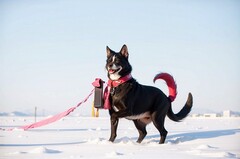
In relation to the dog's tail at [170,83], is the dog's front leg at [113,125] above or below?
below

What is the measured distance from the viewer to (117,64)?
638 centimetres

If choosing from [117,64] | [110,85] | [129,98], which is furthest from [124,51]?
[129,98]

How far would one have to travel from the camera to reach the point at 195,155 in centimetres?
481

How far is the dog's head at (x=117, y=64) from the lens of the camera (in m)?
6.39

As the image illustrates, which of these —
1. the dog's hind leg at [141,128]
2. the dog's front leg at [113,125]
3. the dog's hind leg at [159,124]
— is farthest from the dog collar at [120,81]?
the dog's hind leg at [141,128]

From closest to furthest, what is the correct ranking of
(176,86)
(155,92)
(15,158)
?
(15,158) < (155,92) < (176,86)

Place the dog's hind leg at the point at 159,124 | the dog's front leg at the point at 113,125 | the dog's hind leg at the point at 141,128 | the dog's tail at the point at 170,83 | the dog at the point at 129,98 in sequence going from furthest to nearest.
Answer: the dog's tail at the point at 170,83 → the dog's hind leg at the point at 141,128 → the dog's hind leg at the point at 159,124 → the dog's front leg at the point at 113,125 → the dog at the point at 129,98

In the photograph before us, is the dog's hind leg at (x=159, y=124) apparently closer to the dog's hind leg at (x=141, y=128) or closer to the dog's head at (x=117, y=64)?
the dog's hind leg at (x=141, y=128)

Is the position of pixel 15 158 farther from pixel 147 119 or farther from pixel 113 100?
pixel 147 119

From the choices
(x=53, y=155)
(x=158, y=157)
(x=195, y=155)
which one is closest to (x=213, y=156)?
(x=195, y=155)

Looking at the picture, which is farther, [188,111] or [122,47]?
[188,111]

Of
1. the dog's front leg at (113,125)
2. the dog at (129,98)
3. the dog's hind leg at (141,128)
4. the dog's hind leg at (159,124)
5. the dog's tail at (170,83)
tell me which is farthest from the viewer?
the dog's tail at (170,83)

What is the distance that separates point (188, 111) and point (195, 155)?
3.51 m

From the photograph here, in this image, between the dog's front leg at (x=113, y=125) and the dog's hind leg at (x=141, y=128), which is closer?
the dog's front leg at (x=113, y=125)
